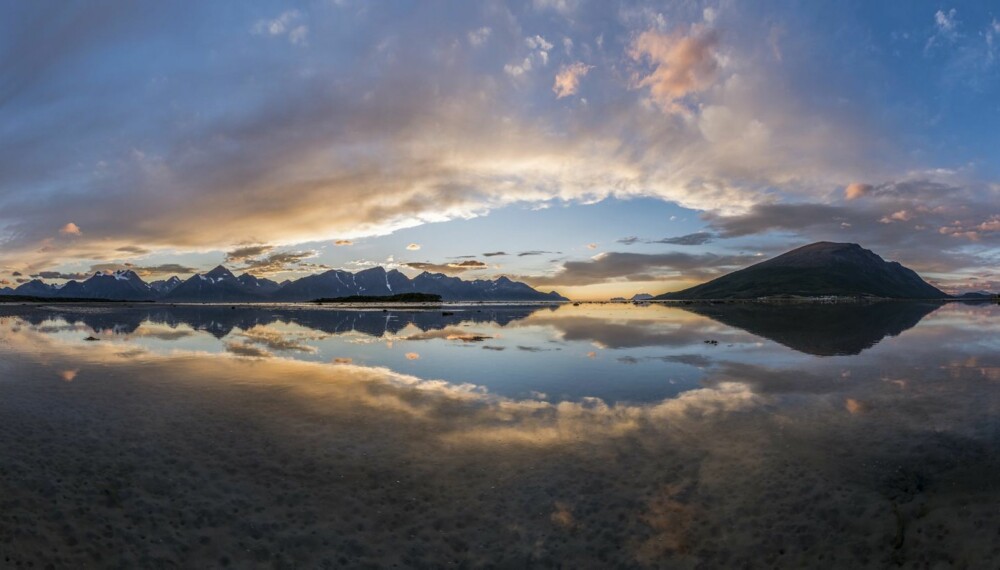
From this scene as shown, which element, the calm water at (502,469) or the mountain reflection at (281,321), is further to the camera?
the mountain reflection at (281,321)

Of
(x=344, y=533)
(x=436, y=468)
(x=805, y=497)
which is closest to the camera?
(x=344, y=533)

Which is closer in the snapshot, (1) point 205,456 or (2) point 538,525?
(2) point 538,525

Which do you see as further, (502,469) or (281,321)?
(281,321)

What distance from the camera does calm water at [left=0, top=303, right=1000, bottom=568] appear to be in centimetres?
1173

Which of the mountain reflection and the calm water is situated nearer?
the calm water

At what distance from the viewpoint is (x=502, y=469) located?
632 inches

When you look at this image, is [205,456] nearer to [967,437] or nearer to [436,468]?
[436,468]

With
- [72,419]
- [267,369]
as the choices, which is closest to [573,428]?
[72,419]

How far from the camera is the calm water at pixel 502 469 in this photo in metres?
11.7

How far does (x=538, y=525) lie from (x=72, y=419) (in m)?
22.2

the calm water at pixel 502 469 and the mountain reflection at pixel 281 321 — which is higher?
the mountain reflection at pixel 281 321

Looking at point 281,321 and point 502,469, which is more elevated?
point 281,321

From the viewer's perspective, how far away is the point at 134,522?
1253 centimetres

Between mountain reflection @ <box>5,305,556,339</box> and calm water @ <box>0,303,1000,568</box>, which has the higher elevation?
mountain reflection @ <box>5,305,556,339</box>
